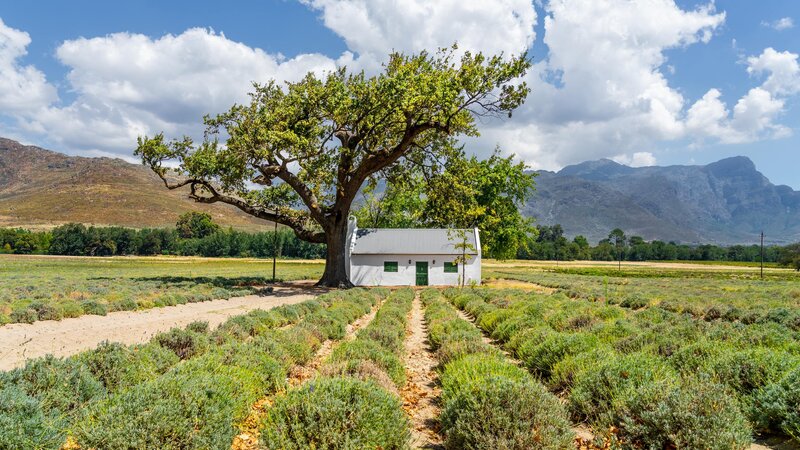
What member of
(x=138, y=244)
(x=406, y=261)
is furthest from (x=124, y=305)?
(x=138, y=244)

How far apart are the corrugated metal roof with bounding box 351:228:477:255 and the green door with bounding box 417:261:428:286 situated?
3.09ft

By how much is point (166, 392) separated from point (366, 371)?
10.8ft

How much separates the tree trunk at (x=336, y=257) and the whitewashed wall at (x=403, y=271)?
19.0 feet

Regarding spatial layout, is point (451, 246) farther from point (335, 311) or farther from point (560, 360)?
point (560, 360)

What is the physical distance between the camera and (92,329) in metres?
13.6

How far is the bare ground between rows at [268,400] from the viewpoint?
17.5 feet

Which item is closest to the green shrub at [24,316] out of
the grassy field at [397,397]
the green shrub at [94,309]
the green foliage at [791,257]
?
the green shrub at [94,309]

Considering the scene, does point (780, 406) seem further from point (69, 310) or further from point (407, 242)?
point (407, 242)

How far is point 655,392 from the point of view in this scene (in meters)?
5.20

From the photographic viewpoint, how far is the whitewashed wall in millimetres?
38375

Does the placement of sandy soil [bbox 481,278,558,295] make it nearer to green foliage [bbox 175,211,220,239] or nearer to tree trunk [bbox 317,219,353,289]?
tree trunk [bbox 317,219,353,289]

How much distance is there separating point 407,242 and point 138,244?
102272 millimetres

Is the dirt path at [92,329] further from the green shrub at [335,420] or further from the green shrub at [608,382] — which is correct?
the green shrub at [608,382]

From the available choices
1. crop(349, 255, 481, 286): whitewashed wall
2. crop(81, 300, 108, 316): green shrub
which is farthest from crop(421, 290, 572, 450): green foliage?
crop(349, 255, 481, 286): whitewashed wall
